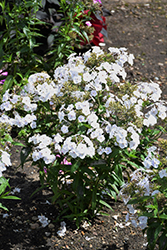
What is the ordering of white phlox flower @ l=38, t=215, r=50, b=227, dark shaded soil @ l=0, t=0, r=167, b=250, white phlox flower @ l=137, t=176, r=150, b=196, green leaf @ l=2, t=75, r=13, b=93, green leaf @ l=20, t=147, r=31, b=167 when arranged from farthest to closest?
green leaf @ l=2, t=75, r=13, b=93 → white phlox flower @ l=38, t=215, r=50, b=227 → dark shaded soil @ l=0, t=0, r=167, b=250 → green leaf @ l=20, t=147, r=31, b=167 → white phlox flower @ l=137, t=176, r=150, b=196

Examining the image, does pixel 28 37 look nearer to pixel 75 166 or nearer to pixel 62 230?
pixel 75 166

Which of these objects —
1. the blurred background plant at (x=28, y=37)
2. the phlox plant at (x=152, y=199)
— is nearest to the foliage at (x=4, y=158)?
the phlox plant at (x=152, y=199)

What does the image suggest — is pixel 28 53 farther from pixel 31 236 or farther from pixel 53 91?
pixel 31 236

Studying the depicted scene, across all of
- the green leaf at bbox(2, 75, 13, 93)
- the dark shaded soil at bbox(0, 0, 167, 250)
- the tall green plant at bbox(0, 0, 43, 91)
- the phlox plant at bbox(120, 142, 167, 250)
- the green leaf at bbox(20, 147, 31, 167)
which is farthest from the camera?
the green leaf at bbox(2, 75, 13, 93)

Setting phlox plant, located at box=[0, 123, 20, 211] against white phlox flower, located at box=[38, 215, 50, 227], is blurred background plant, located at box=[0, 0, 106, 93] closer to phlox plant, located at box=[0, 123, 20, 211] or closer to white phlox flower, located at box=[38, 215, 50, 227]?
phlox plant, located at box=[0, 123, 20, 211]

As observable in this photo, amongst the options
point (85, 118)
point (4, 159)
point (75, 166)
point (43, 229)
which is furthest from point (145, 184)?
point (43, 229)

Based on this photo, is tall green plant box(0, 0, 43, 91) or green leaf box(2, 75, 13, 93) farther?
green leaf box(2, 75, 13, 93)

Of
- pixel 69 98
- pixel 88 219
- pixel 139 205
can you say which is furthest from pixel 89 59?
pixel 88 219

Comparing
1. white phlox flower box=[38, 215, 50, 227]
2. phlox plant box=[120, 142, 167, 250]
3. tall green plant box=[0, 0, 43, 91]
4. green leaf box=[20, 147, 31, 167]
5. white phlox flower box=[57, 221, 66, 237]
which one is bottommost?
white phlox flower box=[57, 221, 66, 237]

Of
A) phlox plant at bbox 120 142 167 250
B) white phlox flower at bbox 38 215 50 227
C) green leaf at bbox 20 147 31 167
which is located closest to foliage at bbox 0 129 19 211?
green leaf at bbox 20 147 31 167

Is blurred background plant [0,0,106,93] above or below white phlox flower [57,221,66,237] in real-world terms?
above

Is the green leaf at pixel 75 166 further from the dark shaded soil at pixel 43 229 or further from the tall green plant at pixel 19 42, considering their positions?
the tall green plant at pixel 19 42

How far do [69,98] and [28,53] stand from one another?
1.51m

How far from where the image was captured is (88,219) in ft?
9.18
